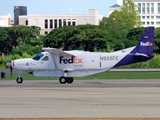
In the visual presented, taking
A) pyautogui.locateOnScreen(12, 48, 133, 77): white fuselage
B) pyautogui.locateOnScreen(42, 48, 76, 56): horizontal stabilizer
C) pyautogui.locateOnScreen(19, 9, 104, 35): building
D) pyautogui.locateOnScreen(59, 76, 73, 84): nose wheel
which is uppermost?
pyautogui.locateOnScreen(19, 9, 104, 35): building

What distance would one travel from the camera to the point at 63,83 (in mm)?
49344

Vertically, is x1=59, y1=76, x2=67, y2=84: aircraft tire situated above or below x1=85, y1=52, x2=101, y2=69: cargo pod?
below

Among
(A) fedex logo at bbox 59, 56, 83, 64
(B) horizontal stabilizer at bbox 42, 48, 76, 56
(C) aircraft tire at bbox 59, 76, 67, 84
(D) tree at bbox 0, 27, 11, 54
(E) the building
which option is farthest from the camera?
(E) the building

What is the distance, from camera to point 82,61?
50750mm

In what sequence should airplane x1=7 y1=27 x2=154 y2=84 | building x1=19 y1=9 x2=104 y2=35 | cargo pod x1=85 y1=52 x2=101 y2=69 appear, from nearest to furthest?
1. airplane x1=7 y1=27 x2=154 y2=84
2. cargo pod x1=85 y1=52 x2=101 y2=69
3. building x1=19 y1=9 x2=104 y2=35

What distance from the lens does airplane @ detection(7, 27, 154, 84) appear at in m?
50.4

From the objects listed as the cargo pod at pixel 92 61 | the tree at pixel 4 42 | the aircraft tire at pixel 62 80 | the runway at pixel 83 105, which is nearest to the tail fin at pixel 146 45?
the cargo pod at pixel 92 61

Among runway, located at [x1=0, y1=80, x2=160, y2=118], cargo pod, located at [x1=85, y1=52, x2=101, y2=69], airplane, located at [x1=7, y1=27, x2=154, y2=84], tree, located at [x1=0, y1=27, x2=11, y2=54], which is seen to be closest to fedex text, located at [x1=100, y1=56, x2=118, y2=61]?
airplane, located at [x1=7, y1=27, x2=154, y2=84]

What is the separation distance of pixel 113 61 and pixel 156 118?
91.7 ft

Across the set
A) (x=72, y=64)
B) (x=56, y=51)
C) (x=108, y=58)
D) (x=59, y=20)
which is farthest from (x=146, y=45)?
(x=59, y=20)

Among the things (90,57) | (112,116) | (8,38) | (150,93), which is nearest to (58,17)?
(8,38)

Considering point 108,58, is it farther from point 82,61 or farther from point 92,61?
point 82,61

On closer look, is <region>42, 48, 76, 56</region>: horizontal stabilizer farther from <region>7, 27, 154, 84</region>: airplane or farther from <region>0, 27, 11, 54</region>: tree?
<region>0, 27, 11, 54</region>: tree

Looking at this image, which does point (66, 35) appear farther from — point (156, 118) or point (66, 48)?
point (156, 118)
